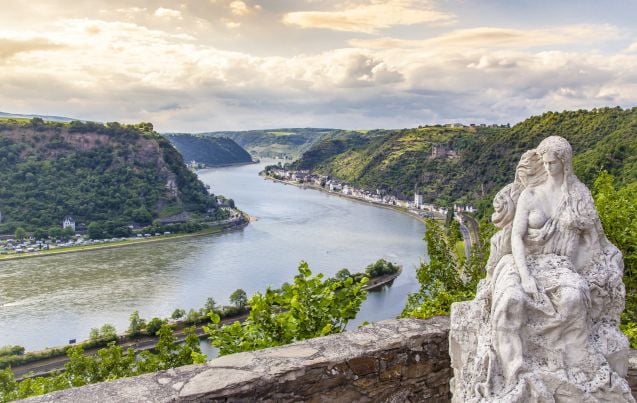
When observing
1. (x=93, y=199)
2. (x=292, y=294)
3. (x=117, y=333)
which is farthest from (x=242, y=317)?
(x=93, y=199)

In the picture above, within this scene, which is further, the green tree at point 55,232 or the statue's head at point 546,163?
the green tree at point 55,232

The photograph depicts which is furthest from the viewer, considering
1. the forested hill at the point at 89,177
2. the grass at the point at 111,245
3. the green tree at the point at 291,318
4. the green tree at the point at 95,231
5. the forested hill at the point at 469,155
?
the forested hill at the point at 89,177

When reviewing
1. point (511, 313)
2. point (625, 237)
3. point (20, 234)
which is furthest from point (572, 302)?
point (20, 234)

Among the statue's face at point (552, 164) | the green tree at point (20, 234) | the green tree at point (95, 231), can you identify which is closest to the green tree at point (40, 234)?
the green tree at point (20, 234)

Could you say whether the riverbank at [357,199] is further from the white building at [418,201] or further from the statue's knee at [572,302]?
the statue's knee at [572,302]

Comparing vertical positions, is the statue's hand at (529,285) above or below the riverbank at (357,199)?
above

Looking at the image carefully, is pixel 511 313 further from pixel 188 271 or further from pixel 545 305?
pixel 188 271

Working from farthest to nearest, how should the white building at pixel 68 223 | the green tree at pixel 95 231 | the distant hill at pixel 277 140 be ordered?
the distant hill at pixel 277 140, the white building at pixel 68 223, the green tree at pixel 95 231

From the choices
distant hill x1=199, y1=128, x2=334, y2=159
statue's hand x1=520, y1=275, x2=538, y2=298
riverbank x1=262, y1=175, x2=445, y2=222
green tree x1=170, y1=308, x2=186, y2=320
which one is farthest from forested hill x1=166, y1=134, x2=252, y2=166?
statue's hand x1=520, y1=275, x2=538, y2=298
